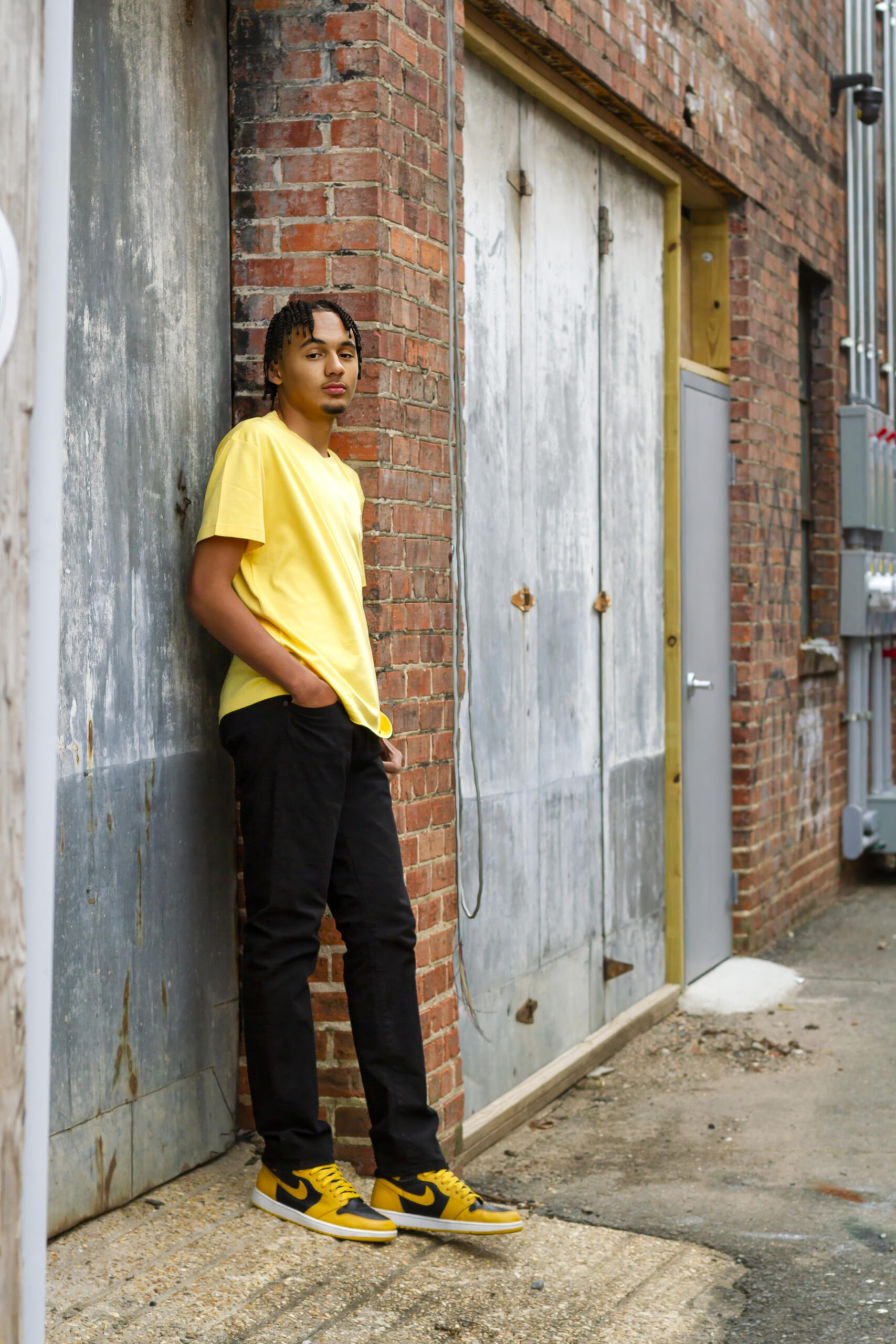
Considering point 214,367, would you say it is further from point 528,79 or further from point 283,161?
point 528,79

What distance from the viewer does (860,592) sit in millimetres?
8383

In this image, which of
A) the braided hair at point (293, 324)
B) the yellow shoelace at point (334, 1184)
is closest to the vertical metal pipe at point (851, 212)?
the braided hair at point (293, 324)

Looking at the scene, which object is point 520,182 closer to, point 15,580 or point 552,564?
point 552,564

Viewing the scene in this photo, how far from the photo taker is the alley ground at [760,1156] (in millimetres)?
3598

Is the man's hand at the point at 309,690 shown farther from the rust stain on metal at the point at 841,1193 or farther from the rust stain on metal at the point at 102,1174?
the rust stain on metal at the point at 841,1193

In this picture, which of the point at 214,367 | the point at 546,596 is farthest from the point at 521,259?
the point at 214,367

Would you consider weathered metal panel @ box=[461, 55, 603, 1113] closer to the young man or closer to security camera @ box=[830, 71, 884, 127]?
the young man

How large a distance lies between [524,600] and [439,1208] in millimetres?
Result: 2011

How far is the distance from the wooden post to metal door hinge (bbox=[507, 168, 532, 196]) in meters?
2.92

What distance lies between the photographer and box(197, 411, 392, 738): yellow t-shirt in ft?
11.4

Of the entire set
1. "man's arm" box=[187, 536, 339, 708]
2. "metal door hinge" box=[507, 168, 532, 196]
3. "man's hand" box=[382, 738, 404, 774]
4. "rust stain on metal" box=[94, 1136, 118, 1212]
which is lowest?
"rust stain on metal" box=[94, 1136, 118, 1212]

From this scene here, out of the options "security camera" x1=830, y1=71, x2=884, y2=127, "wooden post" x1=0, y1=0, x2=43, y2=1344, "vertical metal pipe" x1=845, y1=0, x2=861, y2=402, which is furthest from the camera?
"vertical metal pipe" x1=845, y1=0, x2=861, y2=402

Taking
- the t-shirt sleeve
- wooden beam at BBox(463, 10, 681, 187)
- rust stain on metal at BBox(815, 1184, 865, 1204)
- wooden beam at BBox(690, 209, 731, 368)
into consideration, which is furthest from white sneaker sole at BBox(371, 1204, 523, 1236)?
wooden beam at BBox(690, 209, 731, 368)

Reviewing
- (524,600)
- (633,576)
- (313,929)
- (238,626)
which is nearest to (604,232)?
(633,576)
